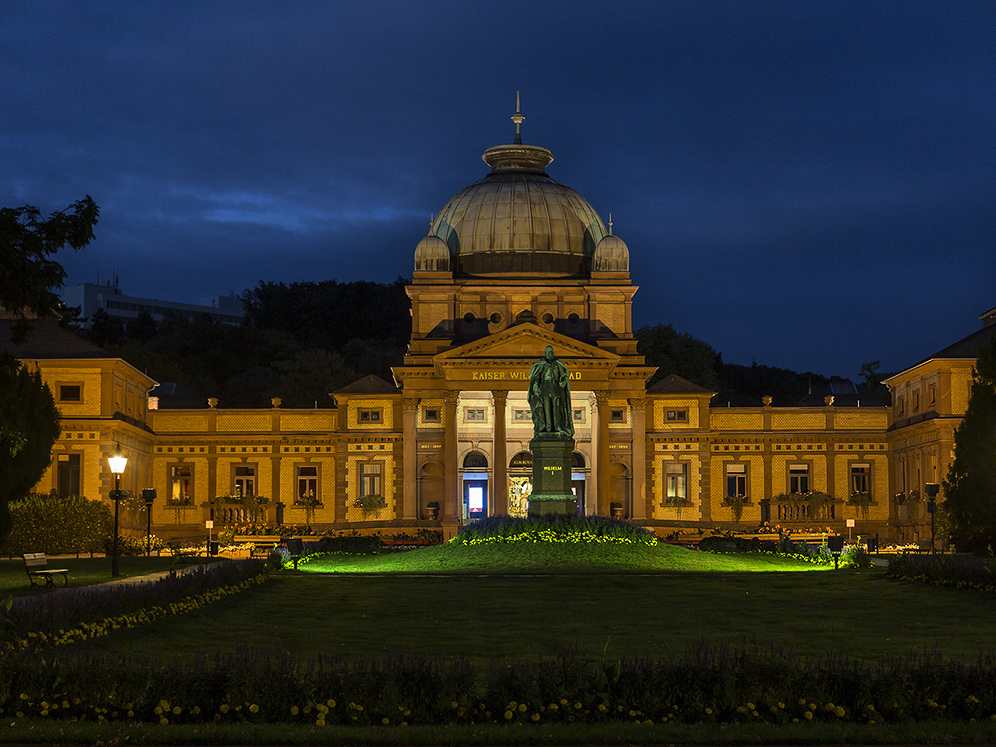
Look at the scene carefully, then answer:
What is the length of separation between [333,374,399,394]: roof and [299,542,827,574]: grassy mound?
33.3 m

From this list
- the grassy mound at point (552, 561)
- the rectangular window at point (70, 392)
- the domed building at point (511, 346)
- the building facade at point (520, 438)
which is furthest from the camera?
the building facade at point (520, 438)

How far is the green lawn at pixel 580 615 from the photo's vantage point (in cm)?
2027

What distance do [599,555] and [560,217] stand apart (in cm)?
4536

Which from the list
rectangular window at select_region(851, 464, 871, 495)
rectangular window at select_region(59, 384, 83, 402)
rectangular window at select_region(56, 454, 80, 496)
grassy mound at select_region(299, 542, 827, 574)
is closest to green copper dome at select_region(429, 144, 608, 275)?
rectangular window at select_region(851, 464, 871, 495)

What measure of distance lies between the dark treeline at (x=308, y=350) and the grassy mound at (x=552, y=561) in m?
52.8

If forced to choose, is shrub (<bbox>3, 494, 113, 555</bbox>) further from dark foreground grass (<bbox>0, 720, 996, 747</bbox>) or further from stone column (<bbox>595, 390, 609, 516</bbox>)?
dark foreground grass (<bbox>0, 720, 996, 747</bbox>)

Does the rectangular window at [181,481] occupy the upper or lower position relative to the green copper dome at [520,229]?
lower

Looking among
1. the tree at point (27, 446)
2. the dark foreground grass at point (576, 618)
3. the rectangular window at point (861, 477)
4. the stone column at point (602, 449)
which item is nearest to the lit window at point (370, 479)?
the stone column at point (602, 449)

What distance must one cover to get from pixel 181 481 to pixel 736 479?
3222 cm

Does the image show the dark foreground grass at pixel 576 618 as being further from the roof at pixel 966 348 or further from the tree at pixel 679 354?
the tree at pixel 679 354

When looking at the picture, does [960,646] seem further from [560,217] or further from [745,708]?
[560,217]

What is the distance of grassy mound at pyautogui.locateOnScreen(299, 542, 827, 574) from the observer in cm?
3531

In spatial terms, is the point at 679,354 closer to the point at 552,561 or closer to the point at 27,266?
the point at 552,561

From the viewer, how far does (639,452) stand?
71.9 metres
